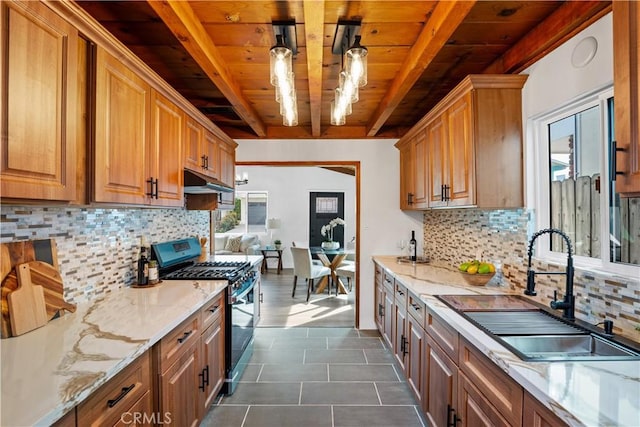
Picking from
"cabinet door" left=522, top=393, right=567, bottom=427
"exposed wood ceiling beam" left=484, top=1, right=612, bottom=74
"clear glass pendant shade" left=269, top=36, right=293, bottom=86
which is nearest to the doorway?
"exposed wood ceiling beam" left=484, top=1, right=612, bottom=74

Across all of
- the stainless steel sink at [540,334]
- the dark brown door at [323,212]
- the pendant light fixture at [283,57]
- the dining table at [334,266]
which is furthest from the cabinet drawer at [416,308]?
the dark brown door at [323,212]

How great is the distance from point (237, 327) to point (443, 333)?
161 cm

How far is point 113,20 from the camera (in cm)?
172

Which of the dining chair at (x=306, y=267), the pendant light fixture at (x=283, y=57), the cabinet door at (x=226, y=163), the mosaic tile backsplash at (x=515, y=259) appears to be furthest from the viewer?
the dining chair at (x=306, y=267)

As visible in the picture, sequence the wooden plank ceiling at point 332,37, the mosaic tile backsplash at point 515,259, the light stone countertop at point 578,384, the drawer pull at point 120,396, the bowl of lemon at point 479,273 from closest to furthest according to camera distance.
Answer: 1. the light stone countertop at point 578,384
2. the drawer pull at point 120,396
3. the mosaic tile backsplash at point 515,259
4. the wooden plank ceiling at point 332,37
5. the bowl of lemon at point 479,273

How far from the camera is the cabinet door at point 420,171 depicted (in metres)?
2.94

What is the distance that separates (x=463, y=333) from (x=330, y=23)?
1719mm

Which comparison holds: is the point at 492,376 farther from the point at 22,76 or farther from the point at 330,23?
the point at 22,76

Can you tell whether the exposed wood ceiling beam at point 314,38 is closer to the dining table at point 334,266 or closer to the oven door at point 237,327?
the oven door at point 237,327

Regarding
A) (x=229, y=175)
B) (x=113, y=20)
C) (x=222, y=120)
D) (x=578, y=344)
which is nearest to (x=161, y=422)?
(x=578, y=344)

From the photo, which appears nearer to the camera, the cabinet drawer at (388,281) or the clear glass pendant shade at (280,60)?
the clear glass pendant shade at (280,60)

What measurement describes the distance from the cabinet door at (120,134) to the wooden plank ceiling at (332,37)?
0.34 m

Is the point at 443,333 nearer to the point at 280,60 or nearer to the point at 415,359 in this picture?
the point at 415,359

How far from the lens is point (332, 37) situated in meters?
1.89
